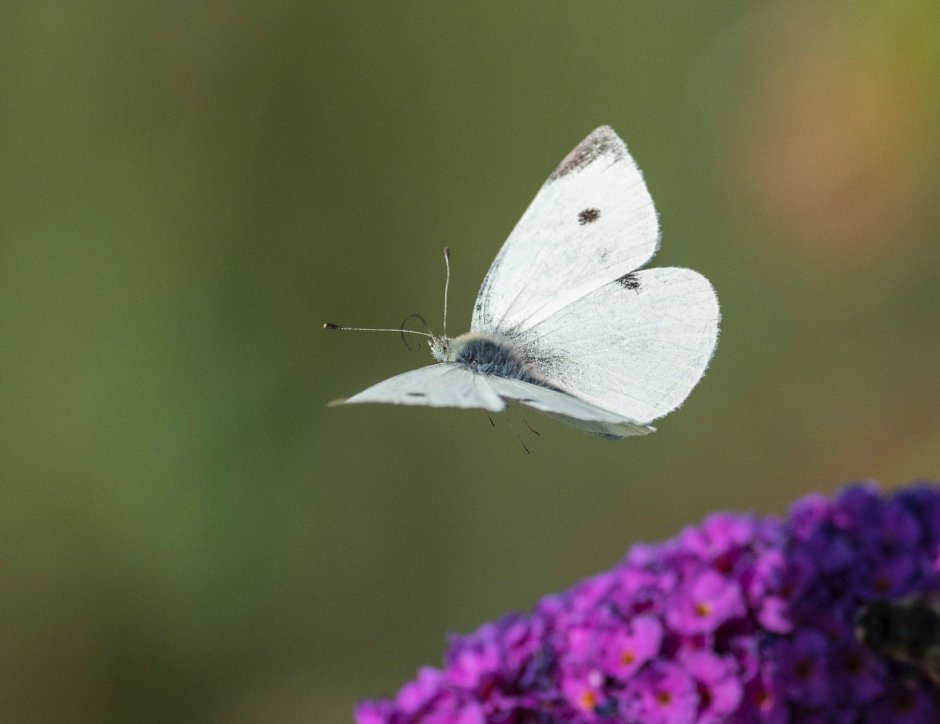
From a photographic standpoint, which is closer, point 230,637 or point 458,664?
point 458,664

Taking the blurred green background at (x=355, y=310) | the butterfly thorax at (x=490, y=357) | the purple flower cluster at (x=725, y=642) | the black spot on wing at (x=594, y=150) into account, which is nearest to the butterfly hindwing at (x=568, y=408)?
the butterfly thorax at (x=490, y=357)

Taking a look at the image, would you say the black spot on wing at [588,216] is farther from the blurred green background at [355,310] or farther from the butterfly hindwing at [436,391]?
the blurred green background at [355,310]

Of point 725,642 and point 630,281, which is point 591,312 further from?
point 725,642

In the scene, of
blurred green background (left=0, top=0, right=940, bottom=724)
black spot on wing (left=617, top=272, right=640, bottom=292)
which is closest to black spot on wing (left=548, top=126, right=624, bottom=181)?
black spot on wing (left=617, top=272, right=640, bottom=292)

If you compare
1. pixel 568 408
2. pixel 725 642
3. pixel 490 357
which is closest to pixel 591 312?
pixel 490 357

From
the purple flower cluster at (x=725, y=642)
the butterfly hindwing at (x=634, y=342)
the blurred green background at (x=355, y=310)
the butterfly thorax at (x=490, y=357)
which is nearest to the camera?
the purple flower cluster at (x=725, y=642)

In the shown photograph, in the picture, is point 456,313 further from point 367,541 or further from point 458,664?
point 458,664

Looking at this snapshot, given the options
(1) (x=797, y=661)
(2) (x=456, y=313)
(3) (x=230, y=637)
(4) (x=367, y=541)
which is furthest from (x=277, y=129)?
(1) (x=797, y=661)

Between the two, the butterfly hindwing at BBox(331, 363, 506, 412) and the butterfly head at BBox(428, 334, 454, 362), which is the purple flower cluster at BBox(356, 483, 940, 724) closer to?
the butterfly hindwing at BBox(331, 363, 506, 412)
